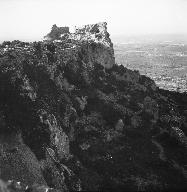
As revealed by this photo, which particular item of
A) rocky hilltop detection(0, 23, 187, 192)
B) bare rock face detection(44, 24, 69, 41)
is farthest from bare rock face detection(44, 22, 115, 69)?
rocky hilltop detection(0, 23, 187, 192)

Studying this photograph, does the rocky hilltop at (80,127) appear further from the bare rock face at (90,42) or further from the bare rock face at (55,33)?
the bare rock face at (55,33)

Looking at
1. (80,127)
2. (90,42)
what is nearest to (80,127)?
(80,127)

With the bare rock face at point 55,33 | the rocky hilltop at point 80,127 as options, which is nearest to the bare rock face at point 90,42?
the bare rock face at point 55,33

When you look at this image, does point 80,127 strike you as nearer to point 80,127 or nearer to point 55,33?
point 80,127

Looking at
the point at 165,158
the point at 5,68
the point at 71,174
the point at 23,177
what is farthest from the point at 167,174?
the point at 5,68

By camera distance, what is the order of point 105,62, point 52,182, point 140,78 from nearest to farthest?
1. point 52,182
2. point 105,62
3. point 140,78

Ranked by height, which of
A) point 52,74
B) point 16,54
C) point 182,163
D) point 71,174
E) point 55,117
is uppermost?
point 16,54

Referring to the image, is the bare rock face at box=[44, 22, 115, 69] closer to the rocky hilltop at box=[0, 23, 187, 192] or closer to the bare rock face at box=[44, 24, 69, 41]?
the bare rock face at box=[44, 24, 69, 41]

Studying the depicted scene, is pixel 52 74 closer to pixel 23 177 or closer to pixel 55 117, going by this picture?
pixel 55 117
